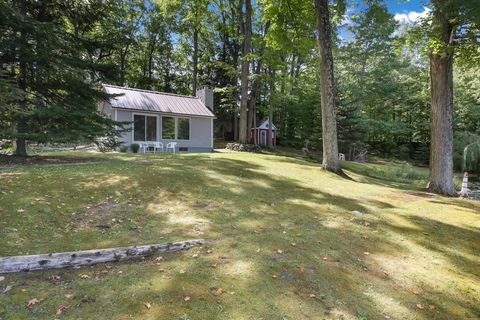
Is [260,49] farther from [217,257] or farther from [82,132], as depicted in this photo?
[217,257]

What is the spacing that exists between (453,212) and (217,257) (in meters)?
5.99

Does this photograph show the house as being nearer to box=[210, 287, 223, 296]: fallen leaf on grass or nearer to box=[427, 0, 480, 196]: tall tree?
box=[427, 0, 480, 196]: tall tree

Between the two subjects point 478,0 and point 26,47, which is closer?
point 478,0

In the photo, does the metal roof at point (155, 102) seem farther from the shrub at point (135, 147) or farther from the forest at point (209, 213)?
the shrub at point (135, 147)

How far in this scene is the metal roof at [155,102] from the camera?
1641cm

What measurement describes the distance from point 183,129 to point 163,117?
1.44 metres

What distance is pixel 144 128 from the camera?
1686cm

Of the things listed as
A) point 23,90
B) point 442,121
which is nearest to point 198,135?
point 23,90

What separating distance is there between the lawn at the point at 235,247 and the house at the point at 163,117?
846 centimetres

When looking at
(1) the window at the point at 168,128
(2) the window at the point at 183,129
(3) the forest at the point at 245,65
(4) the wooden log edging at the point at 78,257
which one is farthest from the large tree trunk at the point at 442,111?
(1) the window at the point at 168,128

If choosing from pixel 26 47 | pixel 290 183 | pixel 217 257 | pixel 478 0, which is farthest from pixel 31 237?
pixel 478 0

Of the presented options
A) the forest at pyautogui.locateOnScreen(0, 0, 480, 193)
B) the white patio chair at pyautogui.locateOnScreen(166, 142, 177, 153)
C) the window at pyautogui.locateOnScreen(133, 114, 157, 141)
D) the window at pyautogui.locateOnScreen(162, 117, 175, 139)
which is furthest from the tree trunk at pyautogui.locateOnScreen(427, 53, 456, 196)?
the window at pyautogui.locateOnScreen(133, 114, 157, 141)

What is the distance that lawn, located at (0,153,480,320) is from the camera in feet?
10.4

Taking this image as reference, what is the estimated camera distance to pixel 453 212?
731 centimetres
